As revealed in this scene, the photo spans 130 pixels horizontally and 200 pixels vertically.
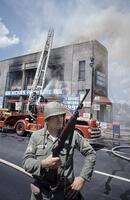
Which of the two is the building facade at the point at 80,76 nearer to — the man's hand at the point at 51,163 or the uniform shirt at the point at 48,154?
the uniform shirt at the point at 48,154

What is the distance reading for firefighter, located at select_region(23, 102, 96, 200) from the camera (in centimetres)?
204

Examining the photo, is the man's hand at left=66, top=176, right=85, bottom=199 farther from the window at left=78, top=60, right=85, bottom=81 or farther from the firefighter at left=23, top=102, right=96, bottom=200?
the window at left=78, top=60, right=85, bottom=81

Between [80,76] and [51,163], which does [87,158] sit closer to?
[51,163]

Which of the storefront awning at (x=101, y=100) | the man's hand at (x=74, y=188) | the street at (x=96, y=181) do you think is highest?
the storefront awning at (x=101, y=100)

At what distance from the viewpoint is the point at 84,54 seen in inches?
960

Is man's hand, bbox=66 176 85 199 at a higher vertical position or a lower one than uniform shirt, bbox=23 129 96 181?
lower

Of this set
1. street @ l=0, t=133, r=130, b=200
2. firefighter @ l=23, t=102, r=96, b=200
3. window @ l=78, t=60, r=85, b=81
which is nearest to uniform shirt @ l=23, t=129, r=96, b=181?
firefighter @ l=23, t=102, r=96, b=200

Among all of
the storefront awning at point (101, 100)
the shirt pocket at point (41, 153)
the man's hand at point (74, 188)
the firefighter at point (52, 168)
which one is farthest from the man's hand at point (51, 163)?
the storefront awning at point (101, 100)

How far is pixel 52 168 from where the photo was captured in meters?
1.94

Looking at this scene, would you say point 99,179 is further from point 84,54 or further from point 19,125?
point 84,54

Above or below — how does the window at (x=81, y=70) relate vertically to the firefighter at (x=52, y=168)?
above

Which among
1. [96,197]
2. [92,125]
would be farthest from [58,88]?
[96,197]

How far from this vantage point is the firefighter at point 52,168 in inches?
80.3

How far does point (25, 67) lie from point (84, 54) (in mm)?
10231
